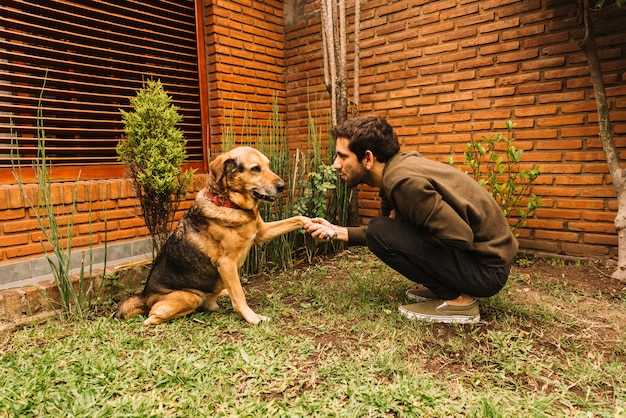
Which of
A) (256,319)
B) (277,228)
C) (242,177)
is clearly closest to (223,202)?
(242,177)

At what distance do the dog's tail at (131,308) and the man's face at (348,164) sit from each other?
1.86m

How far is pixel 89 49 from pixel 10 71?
0.85 metres

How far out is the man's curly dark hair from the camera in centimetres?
282

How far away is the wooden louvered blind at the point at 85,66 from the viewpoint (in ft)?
13.1

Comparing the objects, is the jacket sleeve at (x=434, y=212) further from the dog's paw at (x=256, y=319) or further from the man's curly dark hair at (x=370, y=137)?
the dog's paw at (x=256, y=319)

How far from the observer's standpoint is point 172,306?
2.98m

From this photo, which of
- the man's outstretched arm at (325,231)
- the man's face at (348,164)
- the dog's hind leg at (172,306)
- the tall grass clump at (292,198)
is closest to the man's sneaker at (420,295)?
the man's outstretched arm at (325,231)

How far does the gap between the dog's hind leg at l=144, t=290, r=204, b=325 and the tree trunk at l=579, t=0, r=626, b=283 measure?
3794 mm

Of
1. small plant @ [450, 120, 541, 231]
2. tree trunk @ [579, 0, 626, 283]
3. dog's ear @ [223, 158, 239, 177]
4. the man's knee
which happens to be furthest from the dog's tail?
tree trunk @ [579, 0, 626, 283]

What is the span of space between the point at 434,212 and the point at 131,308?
236cm

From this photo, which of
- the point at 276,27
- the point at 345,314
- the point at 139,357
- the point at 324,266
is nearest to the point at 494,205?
the point at 345,314

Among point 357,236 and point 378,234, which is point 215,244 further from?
point 378,234

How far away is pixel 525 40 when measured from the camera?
4441 mm

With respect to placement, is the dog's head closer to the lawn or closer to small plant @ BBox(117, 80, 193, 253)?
small plant @ BBox(117, 80, 193, 253)
